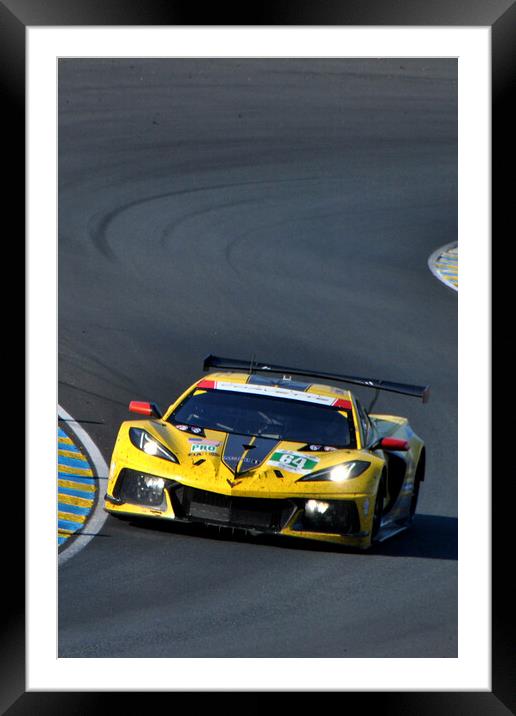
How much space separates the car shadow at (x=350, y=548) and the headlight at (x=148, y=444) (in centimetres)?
51

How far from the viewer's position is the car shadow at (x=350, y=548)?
→ 10711mm

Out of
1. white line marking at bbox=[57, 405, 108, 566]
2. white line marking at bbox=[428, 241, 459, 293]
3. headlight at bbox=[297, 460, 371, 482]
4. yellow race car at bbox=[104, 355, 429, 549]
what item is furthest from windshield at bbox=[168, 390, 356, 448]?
white line marking at bbox=[428, 241, 459, 293]

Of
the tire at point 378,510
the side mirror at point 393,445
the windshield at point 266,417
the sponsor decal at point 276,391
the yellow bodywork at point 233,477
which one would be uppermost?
the sponsor decal at point 276,391

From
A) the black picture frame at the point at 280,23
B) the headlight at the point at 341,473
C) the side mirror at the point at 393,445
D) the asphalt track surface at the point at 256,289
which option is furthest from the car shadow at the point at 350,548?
the black picture frame at the point at 280,23

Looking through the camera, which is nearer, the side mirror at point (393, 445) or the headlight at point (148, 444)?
the headlight at point (148, 444)

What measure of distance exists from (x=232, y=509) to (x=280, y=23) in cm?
424

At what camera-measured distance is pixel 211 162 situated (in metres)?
24.7

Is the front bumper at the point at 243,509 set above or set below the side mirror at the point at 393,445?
below

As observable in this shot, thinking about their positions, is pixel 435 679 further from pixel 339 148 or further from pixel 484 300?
pixel 339 148

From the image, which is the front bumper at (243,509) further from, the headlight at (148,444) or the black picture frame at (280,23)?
the black picture frame at (280,23)

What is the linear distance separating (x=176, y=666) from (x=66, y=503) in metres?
4.66

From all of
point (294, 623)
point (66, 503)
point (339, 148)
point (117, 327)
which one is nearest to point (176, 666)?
point (294, 623)

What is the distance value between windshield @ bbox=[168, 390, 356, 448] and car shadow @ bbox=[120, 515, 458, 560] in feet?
2.83

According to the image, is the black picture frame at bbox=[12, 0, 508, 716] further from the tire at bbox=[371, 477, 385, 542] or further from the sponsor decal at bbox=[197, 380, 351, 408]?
the sponsor decal at bbox=[197, 380, 351, 408]
